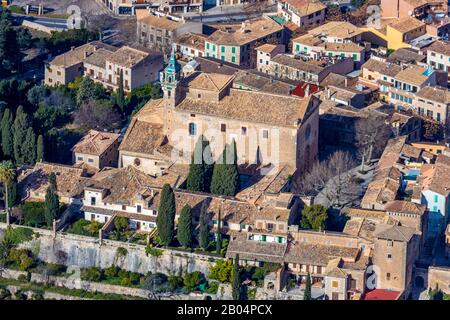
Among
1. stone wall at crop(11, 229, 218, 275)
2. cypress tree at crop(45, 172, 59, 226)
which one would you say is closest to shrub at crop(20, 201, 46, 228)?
cypress tree at crop(45, 172, 59, 226)

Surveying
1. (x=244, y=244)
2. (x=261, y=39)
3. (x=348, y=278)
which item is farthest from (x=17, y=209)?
(x=261, y=39)

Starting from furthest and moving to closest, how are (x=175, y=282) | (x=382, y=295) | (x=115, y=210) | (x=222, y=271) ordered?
1. (x=115, y=210)
2. (x=175, y=282)
3. (x=222, y=271)
4. (x=382, y=295)

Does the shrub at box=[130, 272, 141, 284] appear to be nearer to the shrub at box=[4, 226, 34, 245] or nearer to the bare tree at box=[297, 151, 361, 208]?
the shrub at box=[4, 226, 34, 245]

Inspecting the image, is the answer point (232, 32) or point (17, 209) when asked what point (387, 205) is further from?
point (232, 32)

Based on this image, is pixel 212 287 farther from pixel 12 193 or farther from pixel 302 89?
pixel 302 89

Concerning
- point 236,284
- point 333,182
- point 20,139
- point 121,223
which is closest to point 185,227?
point 121,223

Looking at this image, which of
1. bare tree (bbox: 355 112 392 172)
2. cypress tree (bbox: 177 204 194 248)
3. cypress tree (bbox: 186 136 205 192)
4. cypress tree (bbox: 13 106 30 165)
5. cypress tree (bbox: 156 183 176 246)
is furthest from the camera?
bare tree (bbox: 355 112 392 172)
